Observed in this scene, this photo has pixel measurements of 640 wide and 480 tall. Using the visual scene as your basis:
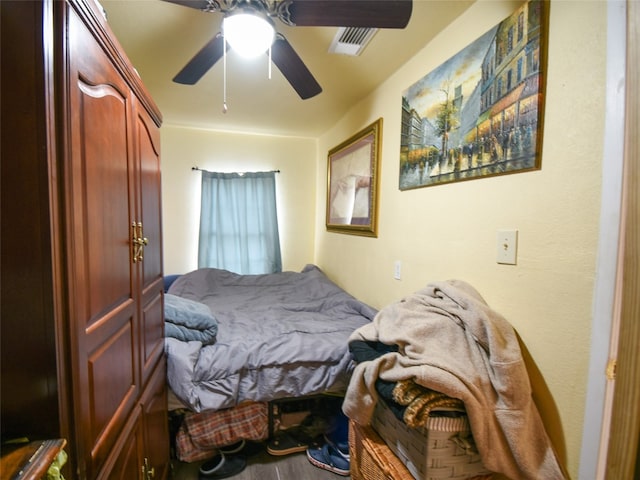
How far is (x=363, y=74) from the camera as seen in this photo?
1.93m

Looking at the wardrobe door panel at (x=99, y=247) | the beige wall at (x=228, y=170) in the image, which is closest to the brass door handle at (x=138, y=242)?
the wardrobe door panel at (x=99, y=247)

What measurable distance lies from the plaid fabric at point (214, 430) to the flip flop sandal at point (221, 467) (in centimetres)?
4

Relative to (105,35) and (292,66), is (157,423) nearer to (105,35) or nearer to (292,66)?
(105,35)

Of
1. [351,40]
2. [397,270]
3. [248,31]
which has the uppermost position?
[351,40]

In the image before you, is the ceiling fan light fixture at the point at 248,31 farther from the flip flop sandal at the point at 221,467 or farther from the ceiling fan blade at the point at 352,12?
the flip flop sandal at the point at 221,467

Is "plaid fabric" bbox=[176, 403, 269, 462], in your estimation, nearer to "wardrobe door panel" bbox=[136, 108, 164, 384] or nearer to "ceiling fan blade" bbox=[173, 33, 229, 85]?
"wardrobe door panel" bbox=[136, 108, 164, 384]

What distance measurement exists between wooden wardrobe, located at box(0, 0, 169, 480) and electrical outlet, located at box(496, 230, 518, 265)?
1.31 meters

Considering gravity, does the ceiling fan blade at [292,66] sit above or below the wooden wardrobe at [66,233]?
above

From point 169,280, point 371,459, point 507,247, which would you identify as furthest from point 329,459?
point 169,280

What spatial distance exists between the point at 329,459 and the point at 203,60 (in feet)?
7.22

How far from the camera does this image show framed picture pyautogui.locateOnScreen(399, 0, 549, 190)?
99 centimetres

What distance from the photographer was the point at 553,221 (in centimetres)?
94

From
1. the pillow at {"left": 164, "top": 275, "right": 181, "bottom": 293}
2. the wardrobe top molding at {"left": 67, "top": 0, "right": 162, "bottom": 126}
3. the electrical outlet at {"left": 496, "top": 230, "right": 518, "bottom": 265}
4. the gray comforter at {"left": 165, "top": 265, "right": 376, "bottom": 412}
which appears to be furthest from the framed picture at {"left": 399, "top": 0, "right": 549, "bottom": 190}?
the pillow at {"left": 164, "top": 275, "right": 181, "bottom": 293}

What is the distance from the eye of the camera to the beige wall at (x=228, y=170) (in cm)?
323
